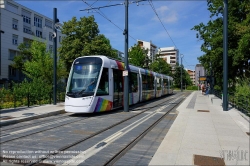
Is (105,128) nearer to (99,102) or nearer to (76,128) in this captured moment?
(76,128)

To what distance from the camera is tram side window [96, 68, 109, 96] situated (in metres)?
11.9

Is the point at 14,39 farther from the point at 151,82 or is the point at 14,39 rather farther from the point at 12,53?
the point at 151,82

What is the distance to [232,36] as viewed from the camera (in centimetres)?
1994

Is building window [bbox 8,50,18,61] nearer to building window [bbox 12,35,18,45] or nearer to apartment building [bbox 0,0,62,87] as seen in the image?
apartment building [bbox 0,0,62,87]

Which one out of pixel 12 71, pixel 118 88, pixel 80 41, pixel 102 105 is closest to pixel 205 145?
pixel 102 105

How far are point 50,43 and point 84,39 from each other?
3053 centimetres

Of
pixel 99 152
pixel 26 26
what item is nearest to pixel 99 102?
pixel 99 152

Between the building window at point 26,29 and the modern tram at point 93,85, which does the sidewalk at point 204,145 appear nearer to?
the modern tram at point 93,85

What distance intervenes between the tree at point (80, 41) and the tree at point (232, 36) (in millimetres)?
12861

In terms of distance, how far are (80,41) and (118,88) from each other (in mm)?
19431

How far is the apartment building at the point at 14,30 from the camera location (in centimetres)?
4372

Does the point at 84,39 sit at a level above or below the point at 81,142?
above

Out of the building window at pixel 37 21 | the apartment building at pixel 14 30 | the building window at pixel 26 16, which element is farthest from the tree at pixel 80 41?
the building window at pixel 37 21

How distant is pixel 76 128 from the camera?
8734 mm
